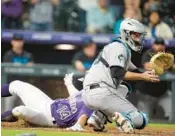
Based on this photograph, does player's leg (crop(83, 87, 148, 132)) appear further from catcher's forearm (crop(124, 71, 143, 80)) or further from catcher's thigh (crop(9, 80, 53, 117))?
catcher's thigh (crop(9, 80, 53, 117))

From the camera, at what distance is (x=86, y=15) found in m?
12.4

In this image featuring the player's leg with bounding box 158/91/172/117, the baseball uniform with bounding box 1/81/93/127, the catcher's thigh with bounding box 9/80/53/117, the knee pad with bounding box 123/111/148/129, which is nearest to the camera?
the knee pad with bounding box 123/111/148/129

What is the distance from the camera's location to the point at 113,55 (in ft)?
23.1

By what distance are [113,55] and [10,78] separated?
4375 millimetres

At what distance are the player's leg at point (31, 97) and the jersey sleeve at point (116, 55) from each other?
1.25 metres

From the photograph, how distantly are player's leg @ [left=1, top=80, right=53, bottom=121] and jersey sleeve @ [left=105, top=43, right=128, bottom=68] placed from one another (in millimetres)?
1253

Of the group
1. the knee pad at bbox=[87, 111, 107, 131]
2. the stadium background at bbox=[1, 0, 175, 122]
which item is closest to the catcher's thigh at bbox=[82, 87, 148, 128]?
the knee pad at bbox=[87, 111, 107, 131]

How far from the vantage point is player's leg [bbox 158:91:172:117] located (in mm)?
10656

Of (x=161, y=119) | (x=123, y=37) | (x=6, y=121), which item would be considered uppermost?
(x=123, y=37)

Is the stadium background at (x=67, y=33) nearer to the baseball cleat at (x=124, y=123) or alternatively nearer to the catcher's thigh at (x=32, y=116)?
the catcher's thigh at (x=32, y=116)

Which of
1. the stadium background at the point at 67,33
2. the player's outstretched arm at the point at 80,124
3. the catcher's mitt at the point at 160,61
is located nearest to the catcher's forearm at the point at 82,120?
the player's outstretched arm at the point at 80,124

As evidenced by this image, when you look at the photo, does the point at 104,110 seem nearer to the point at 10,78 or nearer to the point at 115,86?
the point at 115,86

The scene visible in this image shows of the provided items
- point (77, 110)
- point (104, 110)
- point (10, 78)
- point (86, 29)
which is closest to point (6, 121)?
point (77, 110)

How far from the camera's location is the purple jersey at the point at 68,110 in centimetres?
774
